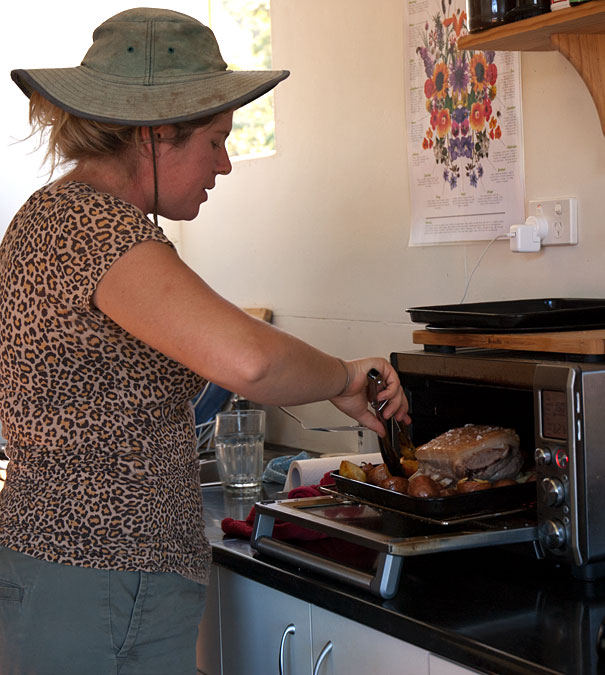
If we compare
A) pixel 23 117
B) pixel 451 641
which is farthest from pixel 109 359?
pixel 23 117

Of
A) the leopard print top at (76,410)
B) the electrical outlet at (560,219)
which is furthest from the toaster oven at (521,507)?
the electrical outlet at (560,219)

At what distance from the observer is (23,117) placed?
2824 mm

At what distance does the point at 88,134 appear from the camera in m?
1.13

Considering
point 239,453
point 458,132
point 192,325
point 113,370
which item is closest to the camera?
point 192,325

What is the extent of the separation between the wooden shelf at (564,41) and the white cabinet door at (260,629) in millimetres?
900

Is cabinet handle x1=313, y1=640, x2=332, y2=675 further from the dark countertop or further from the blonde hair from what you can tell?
the blonde hair

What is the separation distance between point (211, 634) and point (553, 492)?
649mm

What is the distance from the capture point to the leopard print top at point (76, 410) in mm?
1045

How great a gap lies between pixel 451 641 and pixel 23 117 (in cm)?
226

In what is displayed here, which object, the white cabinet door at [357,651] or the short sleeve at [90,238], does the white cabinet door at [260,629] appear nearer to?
the white cabinet door at [357,651]

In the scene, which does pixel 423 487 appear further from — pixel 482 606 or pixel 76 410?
pixel 76 410

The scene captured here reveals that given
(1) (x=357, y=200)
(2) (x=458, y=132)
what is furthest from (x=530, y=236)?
(1) (x=357, y=200)

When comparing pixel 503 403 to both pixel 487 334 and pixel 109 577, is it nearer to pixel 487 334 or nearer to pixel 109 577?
pixel 487 334

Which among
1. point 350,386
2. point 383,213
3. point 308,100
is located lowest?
point 350,386
